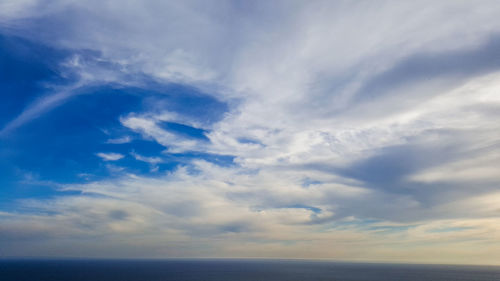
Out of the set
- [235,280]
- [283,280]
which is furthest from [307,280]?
[235,280]

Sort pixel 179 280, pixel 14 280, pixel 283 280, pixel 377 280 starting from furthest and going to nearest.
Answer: pixel 377 280 → pixel 283 280 → pixel 179 280 → pixel 14 280

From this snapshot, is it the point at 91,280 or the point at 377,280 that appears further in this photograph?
the point at 377,280

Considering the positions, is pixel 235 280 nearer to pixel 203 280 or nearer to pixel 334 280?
pixel 203 280

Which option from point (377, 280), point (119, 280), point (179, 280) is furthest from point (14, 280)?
point (377, 280)

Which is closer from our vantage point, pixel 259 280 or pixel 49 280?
pixel 49 280

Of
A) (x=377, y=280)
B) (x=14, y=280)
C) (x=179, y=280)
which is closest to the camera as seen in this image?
(x=14, y=280)

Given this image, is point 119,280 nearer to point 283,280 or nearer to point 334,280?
point 283,280

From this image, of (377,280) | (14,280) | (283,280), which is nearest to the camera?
(14,280)

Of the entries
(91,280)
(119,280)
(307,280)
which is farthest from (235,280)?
(91,280)
